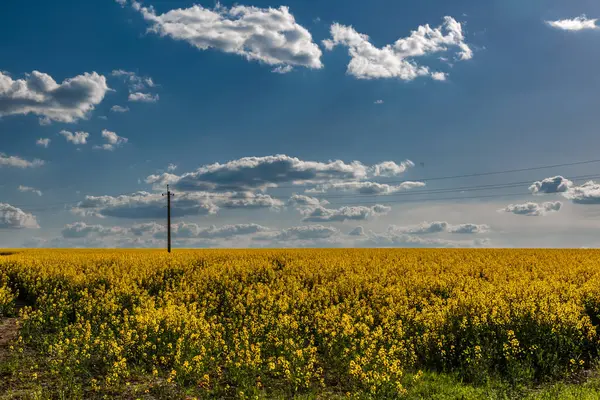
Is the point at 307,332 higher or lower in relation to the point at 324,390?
higher

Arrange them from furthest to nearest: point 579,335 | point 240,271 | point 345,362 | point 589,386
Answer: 1. point 240,271
2. point 579,335
3. point 345,362
4. point 589,386

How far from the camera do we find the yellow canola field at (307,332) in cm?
1083

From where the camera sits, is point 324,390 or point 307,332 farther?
point 307,332

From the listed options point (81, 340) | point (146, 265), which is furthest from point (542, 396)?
point (146, 265)

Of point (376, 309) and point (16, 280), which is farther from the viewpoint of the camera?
point (16, 280)

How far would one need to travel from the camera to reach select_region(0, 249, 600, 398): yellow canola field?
35.5 feet

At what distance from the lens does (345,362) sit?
450 inches

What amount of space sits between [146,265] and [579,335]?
1933cm

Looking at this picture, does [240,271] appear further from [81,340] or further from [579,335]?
[579,335]

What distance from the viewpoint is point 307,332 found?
539 inches

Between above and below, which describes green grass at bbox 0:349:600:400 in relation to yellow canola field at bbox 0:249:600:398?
below

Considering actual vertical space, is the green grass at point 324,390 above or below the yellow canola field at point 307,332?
below

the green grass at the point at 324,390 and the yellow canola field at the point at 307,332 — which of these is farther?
the yellow canola field at the point at 307,332

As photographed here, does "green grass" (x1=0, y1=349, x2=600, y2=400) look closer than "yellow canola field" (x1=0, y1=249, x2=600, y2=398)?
Yes
